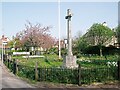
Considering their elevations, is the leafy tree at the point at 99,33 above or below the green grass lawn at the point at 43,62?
above

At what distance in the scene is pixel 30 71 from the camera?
53.4 feet

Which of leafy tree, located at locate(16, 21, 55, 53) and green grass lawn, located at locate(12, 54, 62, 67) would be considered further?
leafy tree, located at locate(16, 21, 55, 53)

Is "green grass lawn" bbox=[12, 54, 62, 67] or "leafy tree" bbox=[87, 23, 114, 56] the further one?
"leafy tree" bbox=[87, 23, 114, 56]

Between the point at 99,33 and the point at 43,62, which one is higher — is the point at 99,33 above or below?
above

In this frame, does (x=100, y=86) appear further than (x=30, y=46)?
No

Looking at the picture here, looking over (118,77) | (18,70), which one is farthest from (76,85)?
(18,70)

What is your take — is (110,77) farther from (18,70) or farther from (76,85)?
(18,70)

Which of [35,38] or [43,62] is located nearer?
[43,62]

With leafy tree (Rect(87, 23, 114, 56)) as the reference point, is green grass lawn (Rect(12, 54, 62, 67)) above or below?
below

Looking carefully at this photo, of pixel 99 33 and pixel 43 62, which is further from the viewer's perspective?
pixel 99 33

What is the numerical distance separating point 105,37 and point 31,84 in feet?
111

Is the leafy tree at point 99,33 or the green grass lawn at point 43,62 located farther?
the leafy tree at point 99,33

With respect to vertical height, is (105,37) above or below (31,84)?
above

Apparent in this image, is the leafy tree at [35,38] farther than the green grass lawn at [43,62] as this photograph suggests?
Yes
